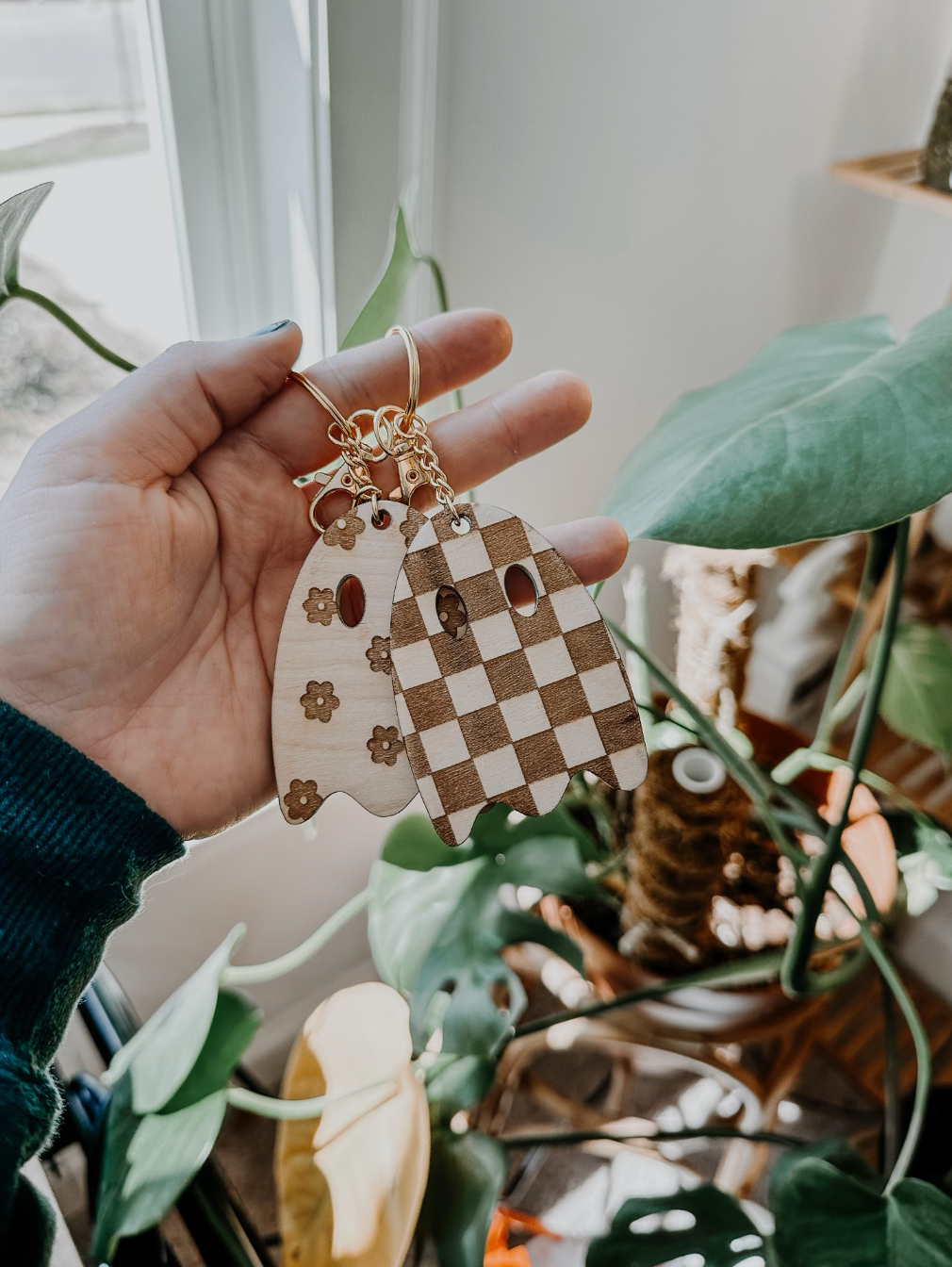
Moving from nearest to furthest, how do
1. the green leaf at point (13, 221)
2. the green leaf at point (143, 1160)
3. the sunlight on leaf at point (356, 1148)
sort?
the green leaf at point (13, 221)
the green leaf at point (143, 1160)
the sunlight on leaf at point (356, 1148)

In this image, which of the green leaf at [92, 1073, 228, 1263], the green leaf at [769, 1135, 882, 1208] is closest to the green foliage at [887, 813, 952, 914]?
the green leaf at [769, 1135, 882, 1208]

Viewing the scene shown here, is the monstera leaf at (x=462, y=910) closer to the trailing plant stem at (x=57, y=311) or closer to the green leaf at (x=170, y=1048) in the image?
the green leaf at (x=170, y=1048)

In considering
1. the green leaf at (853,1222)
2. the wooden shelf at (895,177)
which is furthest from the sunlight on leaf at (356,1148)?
the wooden shelf at (895,177)

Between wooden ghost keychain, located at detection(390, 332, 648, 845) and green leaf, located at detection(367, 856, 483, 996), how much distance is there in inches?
9.8

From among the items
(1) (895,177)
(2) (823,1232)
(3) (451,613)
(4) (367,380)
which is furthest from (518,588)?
(1) (895,177)

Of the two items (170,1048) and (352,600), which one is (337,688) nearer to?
(352,600)

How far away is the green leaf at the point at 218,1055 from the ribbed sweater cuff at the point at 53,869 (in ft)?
0.71

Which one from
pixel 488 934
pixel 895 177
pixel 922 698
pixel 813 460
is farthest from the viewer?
pixel 895 177

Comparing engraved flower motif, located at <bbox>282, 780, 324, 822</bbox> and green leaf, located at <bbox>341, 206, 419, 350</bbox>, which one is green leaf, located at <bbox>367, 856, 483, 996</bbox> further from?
green leaf, located at <bbox>341, 206, 419, 350</bbox>

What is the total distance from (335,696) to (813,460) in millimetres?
321

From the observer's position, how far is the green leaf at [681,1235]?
735mm

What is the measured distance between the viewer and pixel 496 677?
2.00 ft

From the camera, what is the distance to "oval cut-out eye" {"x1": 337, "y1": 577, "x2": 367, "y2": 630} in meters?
0.63

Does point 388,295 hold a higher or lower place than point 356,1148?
higher
